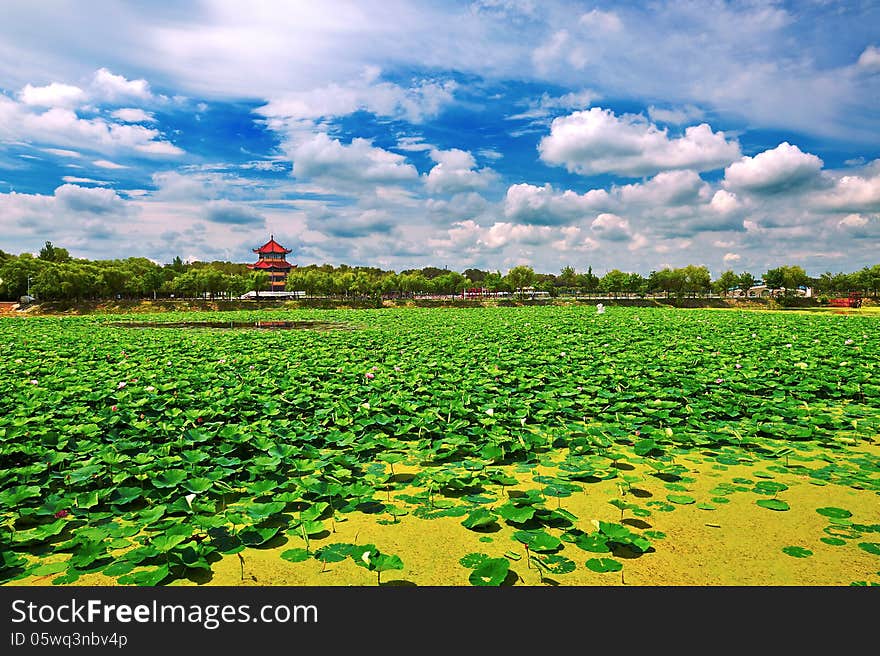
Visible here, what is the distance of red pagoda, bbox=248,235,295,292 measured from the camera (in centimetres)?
8581

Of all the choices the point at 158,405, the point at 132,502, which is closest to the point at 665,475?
the point at 132,502

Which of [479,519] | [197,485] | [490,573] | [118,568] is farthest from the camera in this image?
[197,485]

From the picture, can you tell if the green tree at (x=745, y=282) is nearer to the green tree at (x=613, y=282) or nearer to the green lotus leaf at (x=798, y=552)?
the green tree at (x=613, y=282)

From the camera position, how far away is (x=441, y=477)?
14.2 feet

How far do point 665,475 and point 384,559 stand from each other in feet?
9.13

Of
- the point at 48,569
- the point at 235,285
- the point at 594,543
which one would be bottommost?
the point at 48,569

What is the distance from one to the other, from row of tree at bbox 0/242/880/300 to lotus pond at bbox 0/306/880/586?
→ 51.7m

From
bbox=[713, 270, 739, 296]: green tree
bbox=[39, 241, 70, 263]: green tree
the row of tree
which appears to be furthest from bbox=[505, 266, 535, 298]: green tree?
bbox=[39, 241, 70, 263]: green tree

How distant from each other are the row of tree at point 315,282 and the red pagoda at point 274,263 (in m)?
8.40

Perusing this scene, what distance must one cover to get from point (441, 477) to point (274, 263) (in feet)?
287

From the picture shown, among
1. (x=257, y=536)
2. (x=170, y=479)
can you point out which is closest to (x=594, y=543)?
(x=257, y=536)

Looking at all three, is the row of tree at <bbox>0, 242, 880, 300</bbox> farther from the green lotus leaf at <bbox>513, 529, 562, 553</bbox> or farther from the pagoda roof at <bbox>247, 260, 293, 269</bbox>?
the green lotus leaf at <bbox>513, 529, 562, 553</bbox>

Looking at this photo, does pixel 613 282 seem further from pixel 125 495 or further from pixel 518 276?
pixel 125 495
